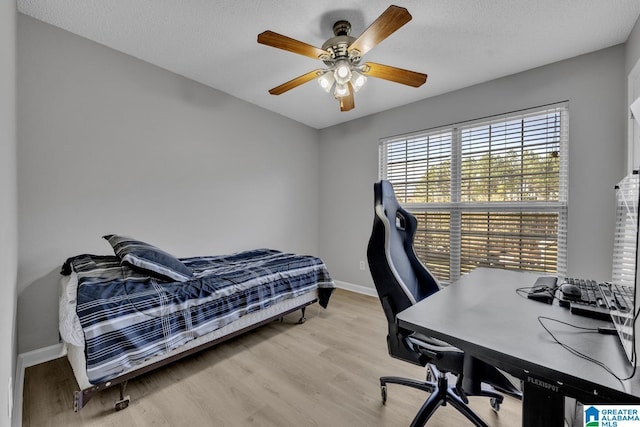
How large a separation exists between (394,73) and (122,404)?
9.21ft

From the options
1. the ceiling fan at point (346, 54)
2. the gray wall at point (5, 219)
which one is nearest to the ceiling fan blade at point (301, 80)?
the ceiling fan at point (346, 54)

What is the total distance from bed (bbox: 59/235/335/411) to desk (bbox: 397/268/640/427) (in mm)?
1499

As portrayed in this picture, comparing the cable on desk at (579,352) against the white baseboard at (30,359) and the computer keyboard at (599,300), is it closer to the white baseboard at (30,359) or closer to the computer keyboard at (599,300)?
the computer keyboard at (599,300)

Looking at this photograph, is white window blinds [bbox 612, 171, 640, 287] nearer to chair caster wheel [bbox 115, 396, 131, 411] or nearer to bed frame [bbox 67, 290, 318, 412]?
bed frame [bbox 67, 290, 318, 412]

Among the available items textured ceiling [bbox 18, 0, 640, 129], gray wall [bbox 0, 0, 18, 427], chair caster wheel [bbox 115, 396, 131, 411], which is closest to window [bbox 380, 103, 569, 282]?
textured ceiling [bbox 18, 0, 640, 129]

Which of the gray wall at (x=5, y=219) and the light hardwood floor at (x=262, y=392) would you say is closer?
the gray wall at (x=5, y=219)

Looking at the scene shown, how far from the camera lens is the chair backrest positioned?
1319mm

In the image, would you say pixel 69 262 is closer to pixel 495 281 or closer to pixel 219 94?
pixel 219 94

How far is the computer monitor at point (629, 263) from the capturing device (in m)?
0.67

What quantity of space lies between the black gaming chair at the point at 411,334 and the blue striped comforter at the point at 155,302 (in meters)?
1.18

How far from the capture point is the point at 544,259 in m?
2.52

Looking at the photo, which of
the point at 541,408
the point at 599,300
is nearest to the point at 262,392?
the point at 541,408

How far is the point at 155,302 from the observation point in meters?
1.69

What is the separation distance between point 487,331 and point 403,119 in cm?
311
